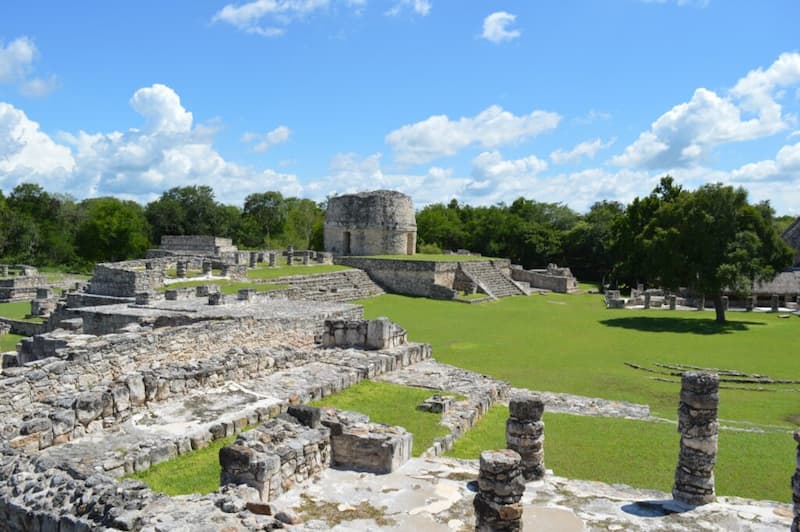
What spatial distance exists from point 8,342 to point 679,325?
2564 centimetres

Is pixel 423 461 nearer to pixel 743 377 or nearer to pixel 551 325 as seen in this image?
pixel 743 377

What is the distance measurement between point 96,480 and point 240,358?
626 centimetres

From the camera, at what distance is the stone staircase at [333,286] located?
1164 inches

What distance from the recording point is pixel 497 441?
35.2ft

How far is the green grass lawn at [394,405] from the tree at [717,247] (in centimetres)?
1841

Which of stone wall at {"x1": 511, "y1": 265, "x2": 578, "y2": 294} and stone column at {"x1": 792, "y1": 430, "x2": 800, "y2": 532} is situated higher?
stone wall at {"x1": 511, "y1": 265, "x2": 578, "y2": 294}

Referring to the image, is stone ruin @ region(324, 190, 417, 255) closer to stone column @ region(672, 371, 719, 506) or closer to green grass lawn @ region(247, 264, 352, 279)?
green grass lawn @ region(247, 264, 352, 279)

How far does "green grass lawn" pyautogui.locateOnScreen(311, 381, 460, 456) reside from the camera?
10430mm

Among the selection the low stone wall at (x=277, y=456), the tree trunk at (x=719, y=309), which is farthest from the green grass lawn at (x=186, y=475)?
the tree trunk at (x=719, y=309)

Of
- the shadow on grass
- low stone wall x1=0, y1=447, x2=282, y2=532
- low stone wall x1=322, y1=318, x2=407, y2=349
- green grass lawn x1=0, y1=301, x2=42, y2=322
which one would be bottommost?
green grass lawn x1=0, y1=301, x2=42, y2=322

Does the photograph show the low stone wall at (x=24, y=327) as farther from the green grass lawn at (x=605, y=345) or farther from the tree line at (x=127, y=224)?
the tree line at (x=127, y=224)

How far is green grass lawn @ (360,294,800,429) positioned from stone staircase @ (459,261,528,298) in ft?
13.2

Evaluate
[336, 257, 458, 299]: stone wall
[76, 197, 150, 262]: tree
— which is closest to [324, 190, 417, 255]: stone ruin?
[336, 257, 458, 299]: stone wall

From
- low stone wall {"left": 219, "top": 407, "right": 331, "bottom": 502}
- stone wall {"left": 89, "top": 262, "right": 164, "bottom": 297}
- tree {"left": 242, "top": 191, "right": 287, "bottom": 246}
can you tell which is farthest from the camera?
tree {"left": 242, "top": 191, "right": 287, "bottom": 246}
